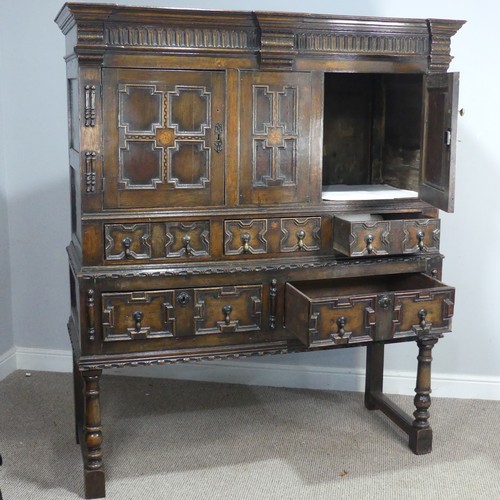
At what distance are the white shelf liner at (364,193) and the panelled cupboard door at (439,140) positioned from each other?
A: 0.12 meters

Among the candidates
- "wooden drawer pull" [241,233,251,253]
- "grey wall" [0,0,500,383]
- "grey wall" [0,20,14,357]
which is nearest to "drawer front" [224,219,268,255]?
"wooden drawer pull" [241,233,251,253]

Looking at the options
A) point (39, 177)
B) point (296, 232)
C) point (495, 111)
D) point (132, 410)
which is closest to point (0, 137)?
point (39, 177)

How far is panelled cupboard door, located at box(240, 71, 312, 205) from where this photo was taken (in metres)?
2.94

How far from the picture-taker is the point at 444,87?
2977 millimetres

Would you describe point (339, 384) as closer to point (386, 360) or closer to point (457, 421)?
point (386, 360)

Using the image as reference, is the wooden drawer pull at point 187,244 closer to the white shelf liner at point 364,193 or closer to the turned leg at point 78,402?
the white shelf liner at point 364,193

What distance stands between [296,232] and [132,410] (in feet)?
4.27

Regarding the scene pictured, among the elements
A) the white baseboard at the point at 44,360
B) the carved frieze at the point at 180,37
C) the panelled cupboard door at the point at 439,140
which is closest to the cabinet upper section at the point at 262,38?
the carved frieze at the point at 180,37

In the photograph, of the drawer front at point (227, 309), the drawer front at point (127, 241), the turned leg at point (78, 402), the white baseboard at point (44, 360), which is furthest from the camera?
the white baseboard at point (44, 360)

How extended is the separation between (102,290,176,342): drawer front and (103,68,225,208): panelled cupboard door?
1.07 ft

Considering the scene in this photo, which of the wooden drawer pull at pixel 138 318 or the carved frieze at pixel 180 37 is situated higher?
the carved frieze at pixel 180 37

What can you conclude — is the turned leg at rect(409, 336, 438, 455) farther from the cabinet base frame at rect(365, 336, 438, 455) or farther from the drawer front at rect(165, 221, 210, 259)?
the drawer front at rect(165, 221, 210, 259)

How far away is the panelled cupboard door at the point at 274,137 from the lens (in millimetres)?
2936

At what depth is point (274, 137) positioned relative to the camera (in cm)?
298
